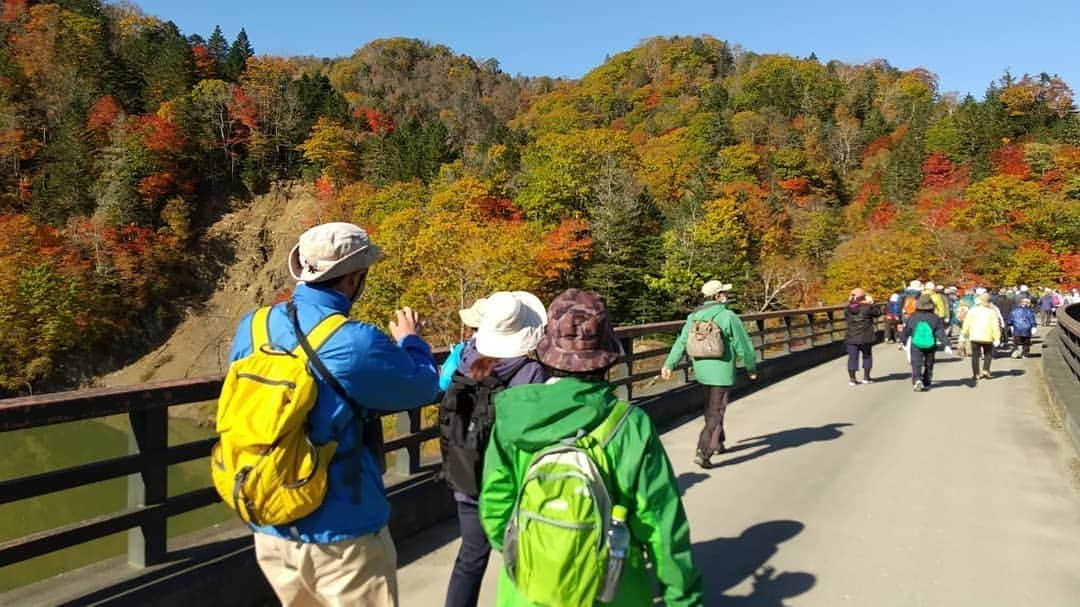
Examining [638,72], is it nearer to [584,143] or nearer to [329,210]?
[584,143]

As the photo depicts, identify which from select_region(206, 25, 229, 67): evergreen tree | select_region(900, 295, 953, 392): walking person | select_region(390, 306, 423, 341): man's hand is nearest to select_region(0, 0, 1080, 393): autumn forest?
select_region(206, 25, 229, 67): evergreen tree

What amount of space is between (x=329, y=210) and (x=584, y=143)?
23206 millimetres

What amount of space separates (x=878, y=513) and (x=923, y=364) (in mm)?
8066

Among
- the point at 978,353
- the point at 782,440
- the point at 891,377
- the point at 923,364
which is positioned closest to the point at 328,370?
the point at 782,440

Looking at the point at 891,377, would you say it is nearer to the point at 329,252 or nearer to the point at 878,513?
the point at 878,513

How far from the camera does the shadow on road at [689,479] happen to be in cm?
673

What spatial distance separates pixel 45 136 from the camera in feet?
229

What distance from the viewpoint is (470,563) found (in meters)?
3.39

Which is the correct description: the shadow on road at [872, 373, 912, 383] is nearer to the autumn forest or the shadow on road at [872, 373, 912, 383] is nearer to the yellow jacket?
the yellow jacket

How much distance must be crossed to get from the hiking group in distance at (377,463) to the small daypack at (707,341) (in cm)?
482

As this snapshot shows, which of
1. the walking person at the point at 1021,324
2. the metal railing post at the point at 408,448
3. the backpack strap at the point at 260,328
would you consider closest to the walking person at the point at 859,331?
the walking person at the point at 1021,324

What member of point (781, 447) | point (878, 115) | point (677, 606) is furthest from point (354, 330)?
point (878, 115)

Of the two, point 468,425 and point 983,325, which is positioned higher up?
point 468,425

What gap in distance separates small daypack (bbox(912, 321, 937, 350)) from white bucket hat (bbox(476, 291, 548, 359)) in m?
10.6
